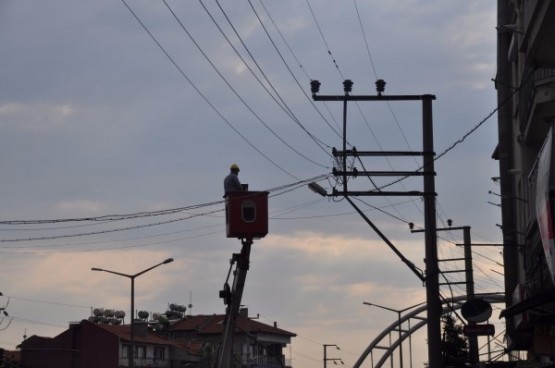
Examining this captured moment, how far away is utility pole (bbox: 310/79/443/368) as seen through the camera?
29.1 m

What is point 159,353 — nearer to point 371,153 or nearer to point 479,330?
point 479,330

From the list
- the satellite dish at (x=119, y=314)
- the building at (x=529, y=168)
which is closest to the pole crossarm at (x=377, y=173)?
the building at (x=529, y=168)

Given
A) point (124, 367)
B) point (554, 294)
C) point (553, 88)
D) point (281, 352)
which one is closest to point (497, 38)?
point (553, 88)

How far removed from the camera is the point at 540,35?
17.6 meters

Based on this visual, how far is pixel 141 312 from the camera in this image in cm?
11956

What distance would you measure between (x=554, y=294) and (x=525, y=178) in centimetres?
1463

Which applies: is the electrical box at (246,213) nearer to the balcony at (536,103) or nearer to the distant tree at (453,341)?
the balcony at (536,103)

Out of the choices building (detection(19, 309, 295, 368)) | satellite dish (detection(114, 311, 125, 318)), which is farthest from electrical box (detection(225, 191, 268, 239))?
satellite dish (detection(114, 311, 125, 318))

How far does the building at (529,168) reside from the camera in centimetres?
1563

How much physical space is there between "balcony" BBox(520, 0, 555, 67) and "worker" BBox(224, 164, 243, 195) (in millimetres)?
18013

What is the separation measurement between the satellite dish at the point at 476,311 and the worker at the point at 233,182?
9925mm

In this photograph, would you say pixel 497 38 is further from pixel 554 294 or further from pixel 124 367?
pixel 124 367

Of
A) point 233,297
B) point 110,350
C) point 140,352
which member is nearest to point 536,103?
point 233,297

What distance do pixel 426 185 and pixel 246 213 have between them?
8.54m
